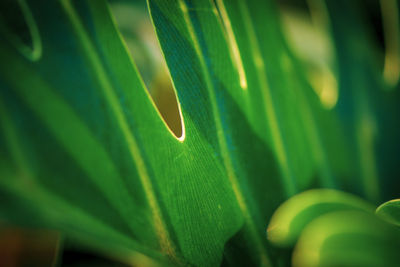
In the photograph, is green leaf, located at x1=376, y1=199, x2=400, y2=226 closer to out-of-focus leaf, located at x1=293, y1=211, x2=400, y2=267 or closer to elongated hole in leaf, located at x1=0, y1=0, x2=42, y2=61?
out-of-focus leaf, located at x1=293, y1=211, x2=400, y2=267

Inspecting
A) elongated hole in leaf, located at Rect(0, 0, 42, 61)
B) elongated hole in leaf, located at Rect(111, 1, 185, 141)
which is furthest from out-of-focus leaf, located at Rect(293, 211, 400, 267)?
elongated hole in leaf, located at Rect(111, 1, 185, 141)

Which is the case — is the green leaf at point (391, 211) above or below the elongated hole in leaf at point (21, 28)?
below

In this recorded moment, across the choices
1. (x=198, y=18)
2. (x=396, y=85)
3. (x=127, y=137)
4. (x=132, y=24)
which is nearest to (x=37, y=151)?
(x=127, y=137)

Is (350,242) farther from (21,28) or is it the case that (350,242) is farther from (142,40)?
(142,40)

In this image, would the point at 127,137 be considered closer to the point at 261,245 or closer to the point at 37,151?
the point at 37,151

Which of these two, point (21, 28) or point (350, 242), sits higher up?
point (21, 28)

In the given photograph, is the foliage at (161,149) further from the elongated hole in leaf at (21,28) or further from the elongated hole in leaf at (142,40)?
the elongated hole in leaf at (142,40)

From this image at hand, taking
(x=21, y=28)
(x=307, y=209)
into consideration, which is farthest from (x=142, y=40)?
(x=307, y=209)

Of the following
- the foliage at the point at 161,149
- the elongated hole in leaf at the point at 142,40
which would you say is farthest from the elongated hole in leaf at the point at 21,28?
the elongated hole in leaf at the point at 142,40
